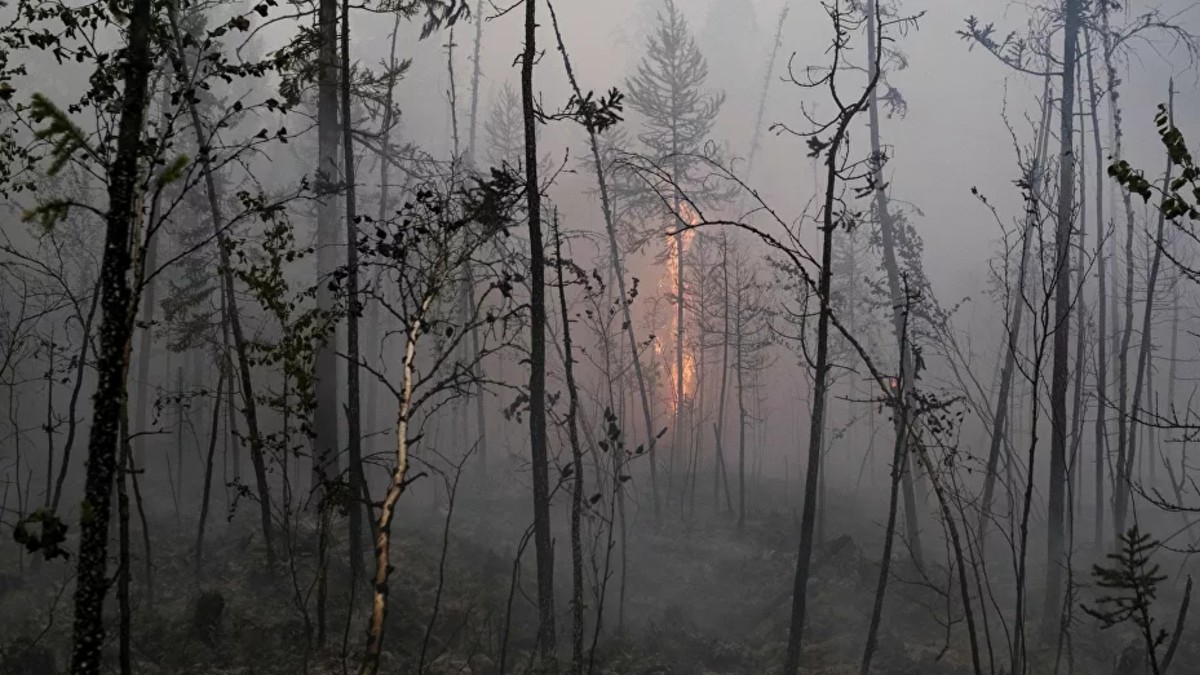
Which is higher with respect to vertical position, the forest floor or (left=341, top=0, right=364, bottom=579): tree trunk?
(left=341, top=0, right=364, bottom=579): tree trunk

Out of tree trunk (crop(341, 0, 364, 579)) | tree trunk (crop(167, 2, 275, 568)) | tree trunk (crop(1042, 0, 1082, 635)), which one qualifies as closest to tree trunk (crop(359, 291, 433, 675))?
tree trunk (crop(341, 0, 364, 579))

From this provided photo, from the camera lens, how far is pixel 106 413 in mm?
4145

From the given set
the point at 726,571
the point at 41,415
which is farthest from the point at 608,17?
the point at 726,571

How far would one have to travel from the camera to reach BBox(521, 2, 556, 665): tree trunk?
27.3ft

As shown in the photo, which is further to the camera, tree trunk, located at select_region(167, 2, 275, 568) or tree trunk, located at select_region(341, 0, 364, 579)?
tree trunk, located at select_region(341, 0, 364, 579)

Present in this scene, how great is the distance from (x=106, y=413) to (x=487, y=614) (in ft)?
29.5

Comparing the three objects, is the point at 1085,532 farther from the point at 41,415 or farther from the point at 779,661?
the point at 41,415

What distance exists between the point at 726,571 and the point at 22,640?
14443 millimetres

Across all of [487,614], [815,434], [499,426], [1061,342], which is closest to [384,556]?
[815,434]

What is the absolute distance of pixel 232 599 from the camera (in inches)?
440

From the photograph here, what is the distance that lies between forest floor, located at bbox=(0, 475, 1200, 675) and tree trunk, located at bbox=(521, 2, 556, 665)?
660mm

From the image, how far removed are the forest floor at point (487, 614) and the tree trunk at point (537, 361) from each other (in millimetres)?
660

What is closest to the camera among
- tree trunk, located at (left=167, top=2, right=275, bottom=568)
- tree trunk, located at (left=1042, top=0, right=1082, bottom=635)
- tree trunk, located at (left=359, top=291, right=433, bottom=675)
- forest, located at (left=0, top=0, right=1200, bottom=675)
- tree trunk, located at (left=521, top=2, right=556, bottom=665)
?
tree trunk, located at (left=359, top=291, right=433, bottom=675)

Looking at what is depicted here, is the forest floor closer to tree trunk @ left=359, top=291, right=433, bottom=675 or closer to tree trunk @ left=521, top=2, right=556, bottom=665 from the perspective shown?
tree trunk @ left=521, top=2, right=556, bottom=665
